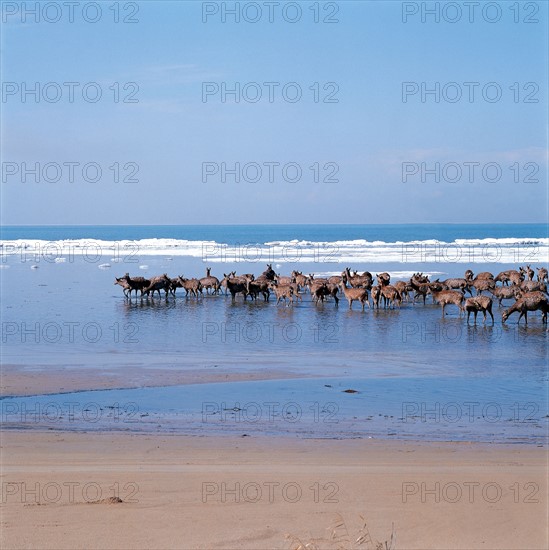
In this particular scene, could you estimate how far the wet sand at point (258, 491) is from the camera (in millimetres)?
6148

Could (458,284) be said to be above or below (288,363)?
above

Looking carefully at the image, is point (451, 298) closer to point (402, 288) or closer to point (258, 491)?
point (402, 288)

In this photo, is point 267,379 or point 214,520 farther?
point 267,379

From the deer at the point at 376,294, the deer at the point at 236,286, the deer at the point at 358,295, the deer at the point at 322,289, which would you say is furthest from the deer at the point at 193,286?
the deer at the point at 376,294

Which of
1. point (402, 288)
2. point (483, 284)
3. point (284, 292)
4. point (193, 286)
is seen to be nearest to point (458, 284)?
point (483, 284)

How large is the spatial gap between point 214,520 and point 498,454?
11.8ft

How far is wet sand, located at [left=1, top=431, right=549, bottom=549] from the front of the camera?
6148 millimetres

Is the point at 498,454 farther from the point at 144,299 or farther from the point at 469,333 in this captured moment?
the point at 144,299

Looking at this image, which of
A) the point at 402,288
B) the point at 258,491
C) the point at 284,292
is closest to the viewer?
the point at 258,491

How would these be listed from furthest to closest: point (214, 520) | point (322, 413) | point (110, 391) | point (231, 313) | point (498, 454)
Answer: point (231, 313), point (110, 391), point (322, 413), point (498, 454), point (214, 520)

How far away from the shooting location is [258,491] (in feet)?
23.7

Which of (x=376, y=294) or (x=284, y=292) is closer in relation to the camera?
(x=376, y=294)

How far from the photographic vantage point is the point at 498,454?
28.1 ft

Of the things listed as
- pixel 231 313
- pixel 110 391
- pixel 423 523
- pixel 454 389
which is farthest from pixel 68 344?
pixel 423 523
